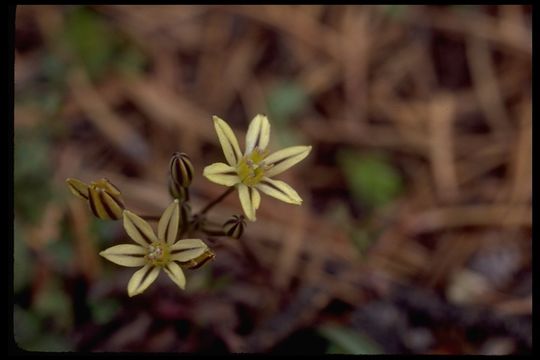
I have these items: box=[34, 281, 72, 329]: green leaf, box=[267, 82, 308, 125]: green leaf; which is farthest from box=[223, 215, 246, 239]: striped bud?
box=[267, 82, 308, 125]: green leaf

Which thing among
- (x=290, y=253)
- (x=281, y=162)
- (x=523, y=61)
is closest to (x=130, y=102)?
(x=290, y=253)

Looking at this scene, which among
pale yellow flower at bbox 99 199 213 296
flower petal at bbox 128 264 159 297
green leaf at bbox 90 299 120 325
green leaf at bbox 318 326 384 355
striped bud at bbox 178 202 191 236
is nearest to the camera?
flower petal at bbox 128 264 159 297

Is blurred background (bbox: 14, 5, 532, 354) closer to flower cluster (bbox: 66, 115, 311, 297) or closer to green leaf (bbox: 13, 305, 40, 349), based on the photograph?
green leaf (bbox: 13, 305, 40, 349)

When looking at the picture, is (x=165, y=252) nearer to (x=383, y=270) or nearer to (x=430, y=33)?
(x=383, y=270)

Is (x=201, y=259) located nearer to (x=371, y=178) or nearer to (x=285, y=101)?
(x=371, y=178)

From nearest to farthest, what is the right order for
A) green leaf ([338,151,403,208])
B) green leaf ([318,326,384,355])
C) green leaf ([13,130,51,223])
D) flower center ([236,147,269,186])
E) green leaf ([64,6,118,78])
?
flower center ([236,147,269,186]), green leaf ([318,326,384,355]), green leaf ([13,130,51,223]), green leaf ([338,151,403,208]), green leaf ([64,6,118,78])

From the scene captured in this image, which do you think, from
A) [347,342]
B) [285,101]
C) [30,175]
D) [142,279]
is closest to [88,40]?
[30,175]
